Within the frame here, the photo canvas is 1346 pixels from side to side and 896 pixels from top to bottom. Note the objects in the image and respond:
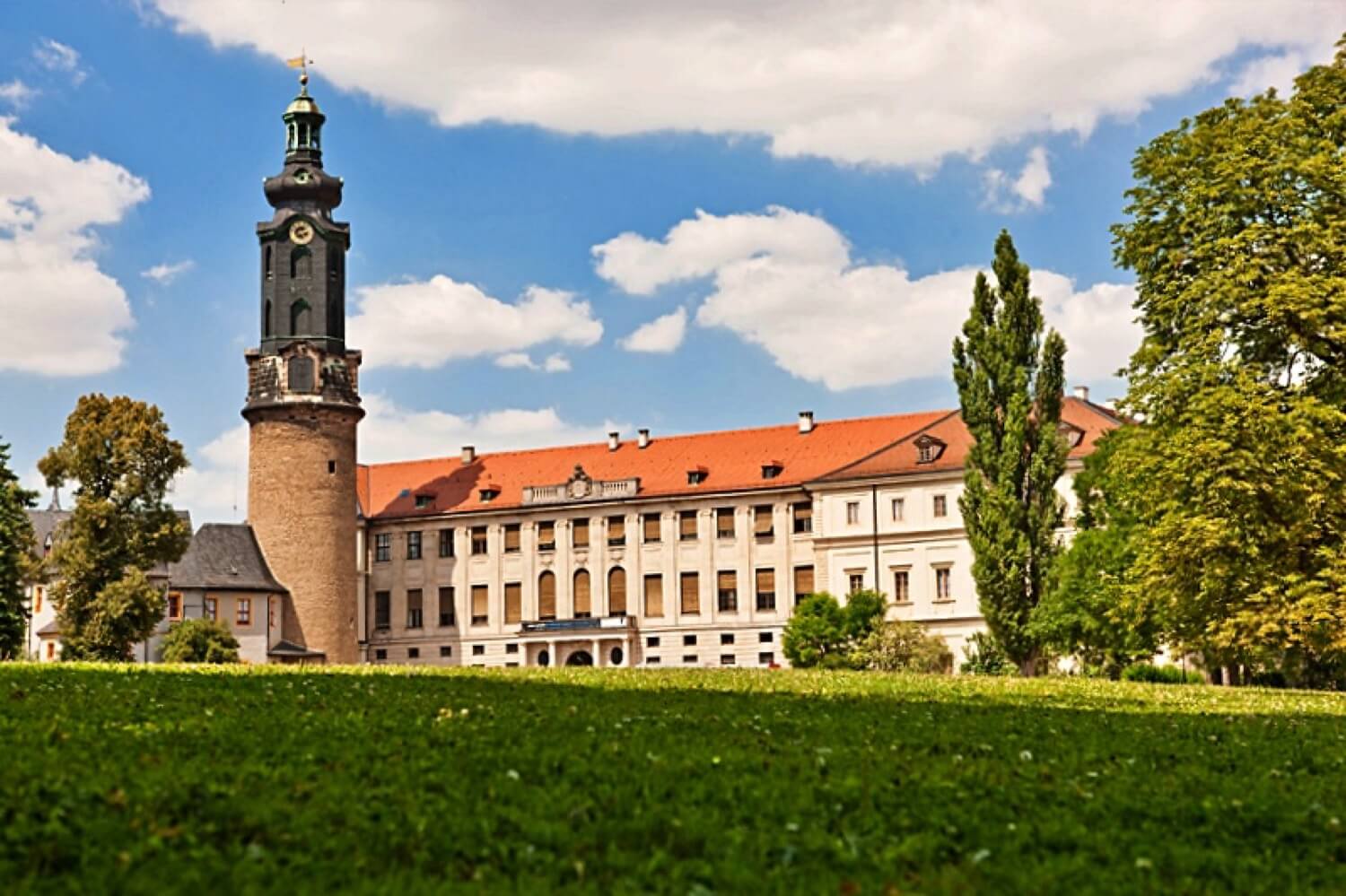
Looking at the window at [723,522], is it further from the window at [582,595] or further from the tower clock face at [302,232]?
the tower clock face at [302,232]

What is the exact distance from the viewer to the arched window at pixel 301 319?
101 meters

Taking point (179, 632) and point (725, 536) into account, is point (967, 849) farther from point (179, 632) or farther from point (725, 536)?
point (725, 536)

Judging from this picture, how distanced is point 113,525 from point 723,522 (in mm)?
40805

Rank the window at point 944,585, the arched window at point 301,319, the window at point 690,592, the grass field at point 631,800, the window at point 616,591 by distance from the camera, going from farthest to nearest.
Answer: the window at point 616,591 → the window at point 690,592 → the arched window at point 301,319 → the window at point 944,585 → the grass field at point 631,800

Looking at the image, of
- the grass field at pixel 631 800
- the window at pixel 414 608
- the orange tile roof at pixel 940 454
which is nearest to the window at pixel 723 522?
the orange tile roof at pixel 940 454

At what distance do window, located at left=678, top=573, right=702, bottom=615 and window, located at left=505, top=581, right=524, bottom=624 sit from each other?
37.3 feet

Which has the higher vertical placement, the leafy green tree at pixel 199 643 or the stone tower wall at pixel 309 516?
the stone tower wall at pixel 309 516

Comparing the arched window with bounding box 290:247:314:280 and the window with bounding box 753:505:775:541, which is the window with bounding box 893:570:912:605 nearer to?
the window with bounding box 753:505:775:541

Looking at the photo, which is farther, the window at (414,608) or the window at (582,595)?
the window at (414,608)

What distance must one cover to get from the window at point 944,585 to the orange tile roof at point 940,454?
574cm

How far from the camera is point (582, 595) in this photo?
106250mm

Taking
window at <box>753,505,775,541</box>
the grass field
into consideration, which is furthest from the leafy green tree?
the grass field

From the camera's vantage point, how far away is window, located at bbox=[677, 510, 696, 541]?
4090 inches

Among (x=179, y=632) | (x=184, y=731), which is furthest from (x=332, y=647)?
(x=184, y=731)
